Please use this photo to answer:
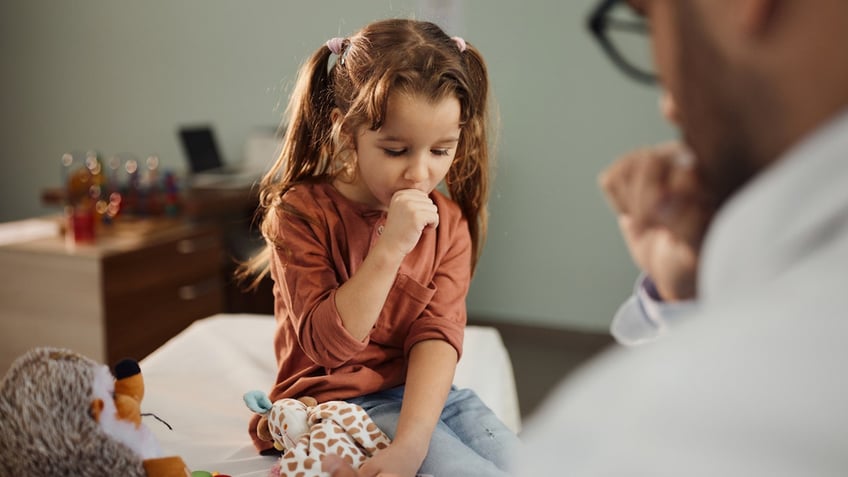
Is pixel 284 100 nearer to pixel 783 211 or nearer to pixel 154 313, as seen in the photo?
pixel 783 211

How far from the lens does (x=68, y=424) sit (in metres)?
0.73

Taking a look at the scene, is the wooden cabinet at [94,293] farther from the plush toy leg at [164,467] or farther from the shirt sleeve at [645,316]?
the shirt sleeve at [645,316]

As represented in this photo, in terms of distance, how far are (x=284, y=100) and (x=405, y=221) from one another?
0.29 metres

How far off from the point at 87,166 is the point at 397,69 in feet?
5.94

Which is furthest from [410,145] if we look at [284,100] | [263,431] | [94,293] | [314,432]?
[94,293]

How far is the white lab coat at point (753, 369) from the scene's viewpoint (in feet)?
1.19

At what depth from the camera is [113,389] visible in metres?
0.78

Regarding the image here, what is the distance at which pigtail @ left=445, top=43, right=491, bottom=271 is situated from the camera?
94 cm

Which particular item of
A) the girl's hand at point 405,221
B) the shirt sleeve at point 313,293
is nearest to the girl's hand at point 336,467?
the shirt sleeve at point 313,293

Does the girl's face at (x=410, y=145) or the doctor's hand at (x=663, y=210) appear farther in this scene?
the girl's face at (x=410, y=145)

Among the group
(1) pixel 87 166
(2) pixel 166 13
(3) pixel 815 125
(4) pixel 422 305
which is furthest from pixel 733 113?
(2) pixel 166 13

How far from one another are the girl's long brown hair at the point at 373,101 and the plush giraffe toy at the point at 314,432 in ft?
0.68

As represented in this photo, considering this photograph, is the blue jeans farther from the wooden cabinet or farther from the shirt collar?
the wooden cabinet

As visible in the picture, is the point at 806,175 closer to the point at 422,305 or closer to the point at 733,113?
the point at 733,113
